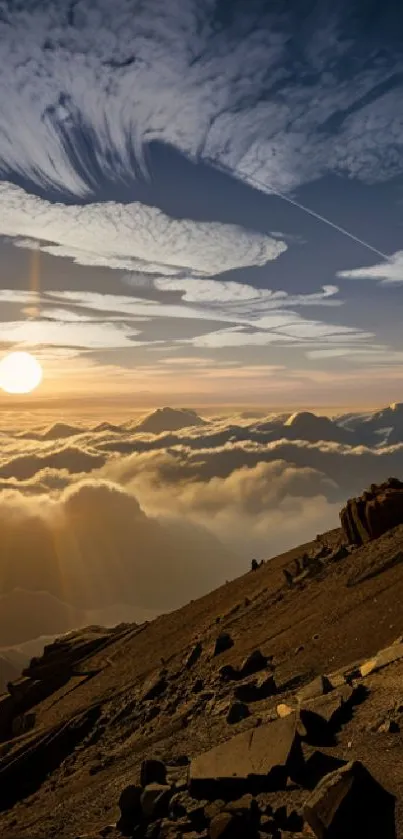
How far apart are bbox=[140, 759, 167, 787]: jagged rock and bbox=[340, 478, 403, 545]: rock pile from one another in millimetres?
32064

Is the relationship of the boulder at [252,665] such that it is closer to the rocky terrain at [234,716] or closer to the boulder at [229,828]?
the rocky terrain at [234,716]

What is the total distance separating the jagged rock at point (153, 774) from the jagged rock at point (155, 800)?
0.89 metres

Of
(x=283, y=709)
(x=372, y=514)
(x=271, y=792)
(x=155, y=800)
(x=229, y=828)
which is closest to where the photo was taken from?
(x=229, y=828)

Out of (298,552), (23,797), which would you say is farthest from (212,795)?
(298,552)

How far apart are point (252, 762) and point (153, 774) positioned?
340 centimetres

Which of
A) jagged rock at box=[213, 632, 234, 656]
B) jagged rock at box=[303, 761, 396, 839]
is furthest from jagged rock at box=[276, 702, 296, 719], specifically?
jagged rock at box=[213, 632, 234, 656]

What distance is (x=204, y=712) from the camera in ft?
82.1

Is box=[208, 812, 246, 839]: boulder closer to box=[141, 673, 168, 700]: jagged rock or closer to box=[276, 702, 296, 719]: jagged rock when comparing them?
box=[276, 702, 296, 719]: jagged rock

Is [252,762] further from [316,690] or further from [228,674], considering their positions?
[228,674]

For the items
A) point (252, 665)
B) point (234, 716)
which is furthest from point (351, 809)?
point (252, 665)

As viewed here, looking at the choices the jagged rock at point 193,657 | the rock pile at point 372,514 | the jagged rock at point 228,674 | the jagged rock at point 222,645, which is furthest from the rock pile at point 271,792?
the rock pile at point 372,514

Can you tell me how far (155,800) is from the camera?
14.3 meters

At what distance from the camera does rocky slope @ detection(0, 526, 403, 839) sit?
12.9 meters

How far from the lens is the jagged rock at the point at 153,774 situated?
618 inches
